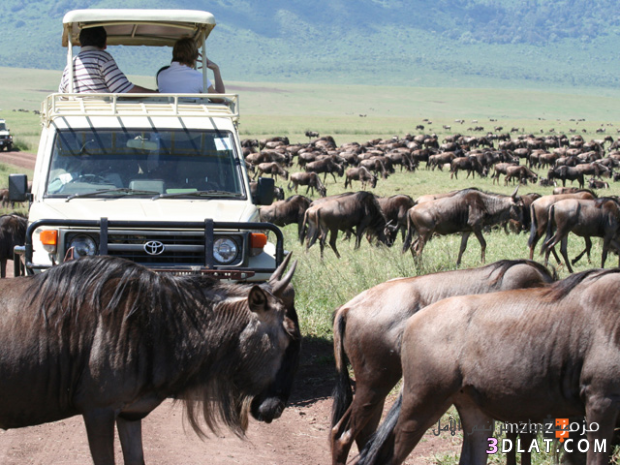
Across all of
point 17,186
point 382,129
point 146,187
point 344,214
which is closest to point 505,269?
point 146,187

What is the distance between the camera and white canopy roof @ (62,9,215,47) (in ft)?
25.0

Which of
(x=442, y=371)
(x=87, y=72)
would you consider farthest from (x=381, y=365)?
(x=87, y=72)

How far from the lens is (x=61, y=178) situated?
6.61 meters

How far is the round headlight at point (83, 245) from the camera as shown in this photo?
19.4 feet

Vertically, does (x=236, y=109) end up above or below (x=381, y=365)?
above

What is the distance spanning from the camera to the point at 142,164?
22.2ft

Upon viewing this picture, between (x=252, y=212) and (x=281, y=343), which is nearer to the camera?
(x=281, y=343)

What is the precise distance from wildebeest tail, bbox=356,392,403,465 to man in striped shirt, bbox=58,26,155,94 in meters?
4.90

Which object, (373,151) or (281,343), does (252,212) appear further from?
(373,151)

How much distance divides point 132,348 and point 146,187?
3006mm

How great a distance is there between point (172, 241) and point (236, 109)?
6.21 feet

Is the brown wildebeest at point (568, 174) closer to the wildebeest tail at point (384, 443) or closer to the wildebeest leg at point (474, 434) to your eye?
the wildebeest leg at point (474, 434)

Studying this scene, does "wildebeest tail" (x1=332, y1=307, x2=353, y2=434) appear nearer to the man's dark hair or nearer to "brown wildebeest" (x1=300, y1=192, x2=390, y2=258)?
the man's dark hair

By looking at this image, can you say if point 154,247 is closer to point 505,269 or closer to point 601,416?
point 505,269
